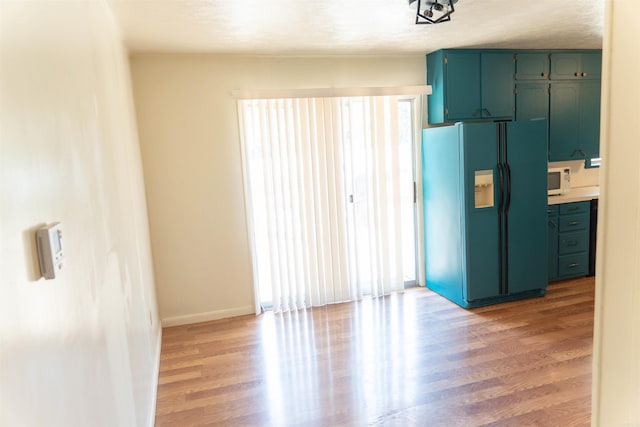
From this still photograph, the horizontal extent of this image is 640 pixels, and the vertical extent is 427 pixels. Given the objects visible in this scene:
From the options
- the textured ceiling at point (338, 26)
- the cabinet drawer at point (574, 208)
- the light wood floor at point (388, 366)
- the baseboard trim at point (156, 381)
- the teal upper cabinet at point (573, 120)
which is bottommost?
the light wood floor at point (388, 366)

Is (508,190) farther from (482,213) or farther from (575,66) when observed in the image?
(575,66)

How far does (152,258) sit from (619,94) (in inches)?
146

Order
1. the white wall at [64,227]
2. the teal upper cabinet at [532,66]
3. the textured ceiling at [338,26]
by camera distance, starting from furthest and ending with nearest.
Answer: the teal upper cabinet at [532,66] → the textured ceiling at [338,26] → the white wall at [64,227]

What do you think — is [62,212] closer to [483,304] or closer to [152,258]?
[152,258]

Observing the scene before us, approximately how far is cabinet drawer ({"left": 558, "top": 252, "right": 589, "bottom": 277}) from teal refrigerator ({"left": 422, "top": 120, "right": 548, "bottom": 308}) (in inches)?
21.1

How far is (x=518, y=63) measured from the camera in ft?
14.5

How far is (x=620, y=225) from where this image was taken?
91cm

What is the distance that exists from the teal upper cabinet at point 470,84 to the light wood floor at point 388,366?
185 cm

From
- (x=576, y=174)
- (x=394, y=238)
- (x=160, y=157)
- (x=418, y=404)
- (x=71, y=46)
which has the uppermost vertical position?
(x=71, y=46)

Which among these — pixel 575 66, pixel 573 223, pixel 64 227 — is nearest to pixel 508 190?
pixel 573 223

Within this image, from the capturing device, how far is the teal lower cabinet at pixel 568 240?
4648 millimetres

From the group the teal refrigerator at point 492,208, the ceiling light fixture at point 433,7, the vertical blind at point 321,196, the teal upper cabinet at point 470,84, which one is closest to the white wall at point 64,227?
the ceiling light fixture at point 433,7

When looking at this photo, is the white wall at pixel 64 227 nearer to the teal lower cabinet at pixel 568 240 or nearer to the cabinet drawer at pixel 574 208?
the teal lower cabinet at pixel 568 240

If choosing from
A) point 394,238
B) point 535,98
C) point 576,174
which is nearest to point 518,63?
point 535,98
